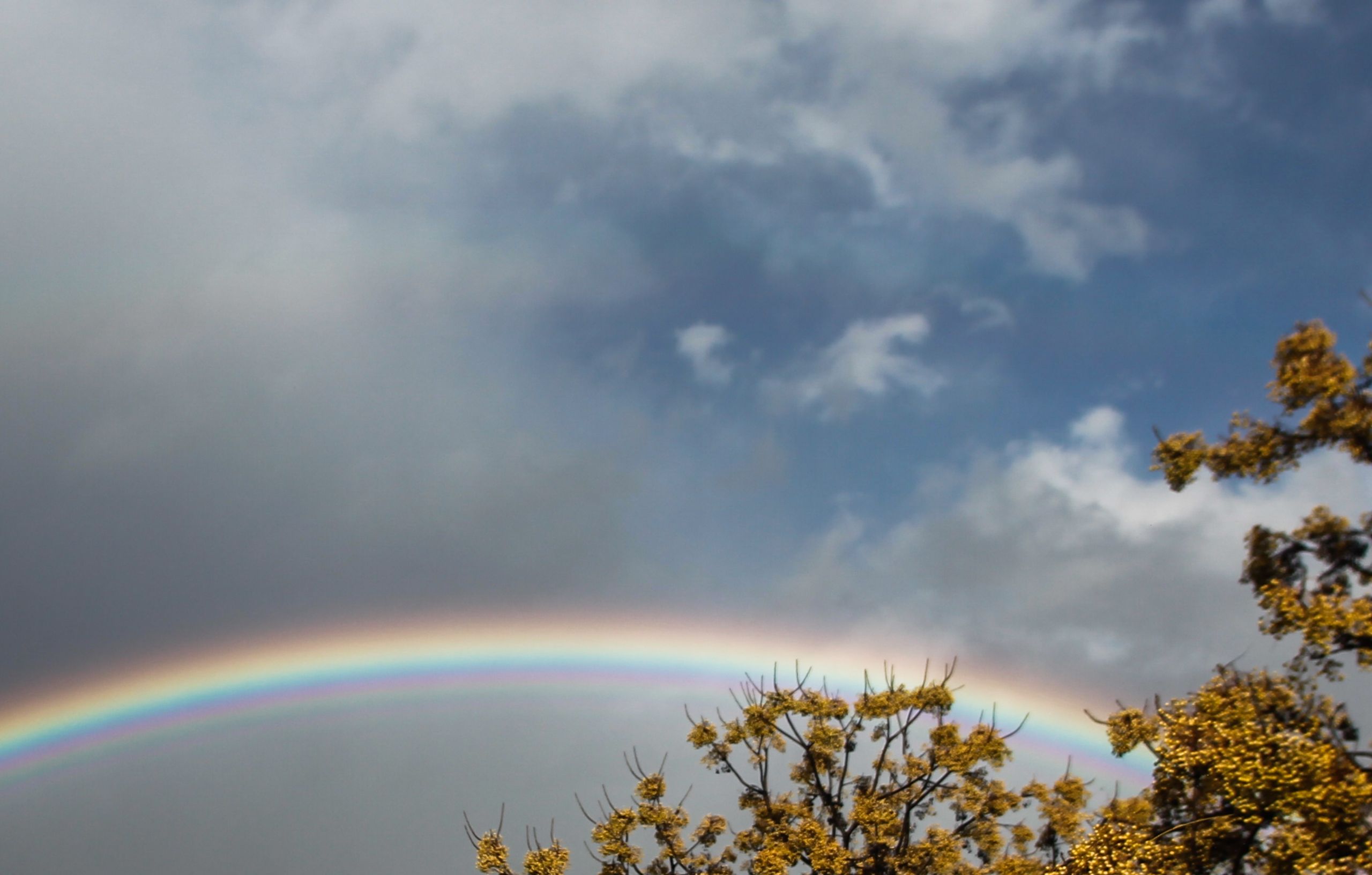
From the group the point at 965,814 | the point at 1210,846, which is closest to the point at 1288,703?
the point at 1210,846

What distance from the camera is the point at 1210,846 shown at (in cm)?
1903

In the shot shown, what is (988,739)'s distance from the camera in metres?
35.2

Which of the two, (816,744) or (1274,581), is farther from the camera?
(816,744)

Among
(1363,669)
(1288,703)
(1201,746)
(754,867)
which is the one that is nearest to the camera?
(1363,669)

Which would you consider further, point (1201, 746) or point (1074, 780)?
point (1074, 780)

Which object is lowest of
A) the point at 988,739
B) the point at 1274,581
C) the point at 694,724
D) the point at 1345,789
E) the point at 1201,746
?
the point at 1345,789

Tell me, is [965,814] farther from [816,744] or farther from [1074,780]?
[816,744]

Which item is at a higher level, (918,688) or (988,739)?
(918,688)

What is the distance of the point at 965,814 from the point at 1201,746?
64.6 ft

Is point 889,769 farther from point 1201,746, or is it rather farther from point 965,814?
point 1201,746

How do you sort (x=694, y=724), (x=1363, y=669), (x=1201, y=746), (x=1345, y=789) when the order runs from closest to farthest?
(x=1345, y=789) < (x=1363, y=669) < (x=1201, y=746) < (x=694, y=724)

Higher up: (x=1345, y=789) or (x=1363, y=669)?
(x=1363, y=669)

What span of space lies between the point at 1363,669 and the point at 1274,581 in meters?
1.93

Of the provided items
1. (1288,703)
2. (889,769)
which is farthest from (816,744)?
(1288,703)
